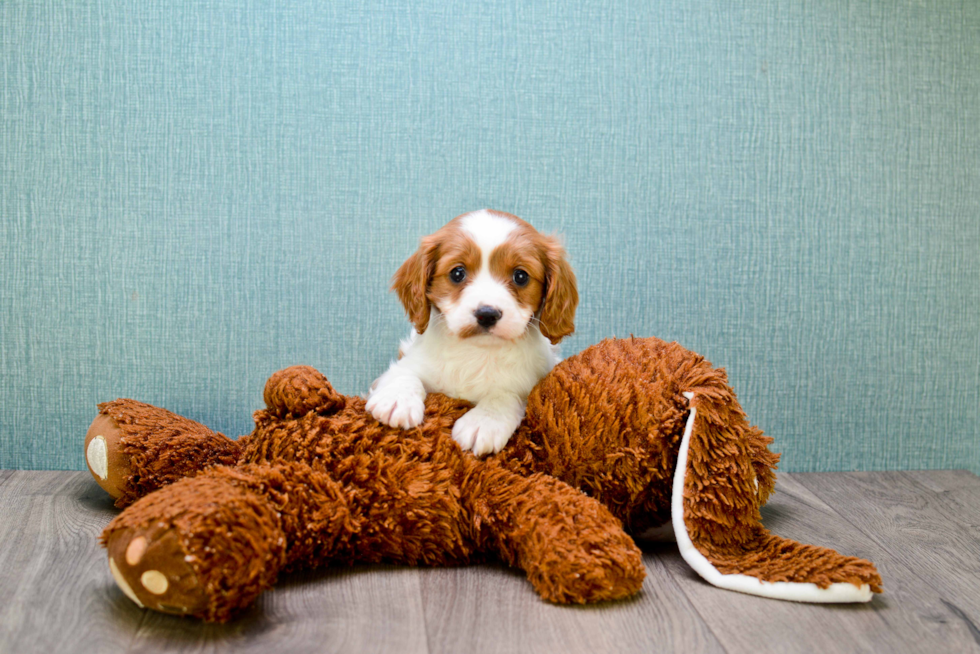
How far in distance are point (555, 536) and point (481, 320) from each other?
41cm

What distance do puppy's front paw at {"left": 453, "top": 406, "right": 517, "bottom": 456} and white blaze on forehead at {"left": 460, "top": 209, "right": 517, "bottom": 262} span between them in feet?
0.96

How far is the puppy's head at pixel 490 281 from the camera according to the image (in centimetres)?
154

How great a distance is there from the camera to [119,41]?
2.06 metres

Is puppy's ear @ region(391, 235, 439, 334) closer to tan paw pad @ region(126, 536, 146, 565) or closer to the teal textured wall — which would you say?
the teal textured wall

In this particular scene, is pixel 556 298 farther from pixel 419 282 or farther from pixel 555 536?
pixel 555 536

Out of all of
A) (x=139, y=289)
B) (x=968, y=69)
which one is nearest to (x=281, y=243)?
(x=139, y=289)

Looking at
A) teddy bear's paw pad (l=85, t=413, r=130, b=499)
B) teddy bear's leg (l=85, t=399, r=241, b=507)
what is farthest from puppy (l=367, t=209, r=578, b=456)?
teddy bear's paw pad (l=85, t=413, r=130, b=499)

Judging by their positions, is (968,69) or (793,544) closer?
(793,544)

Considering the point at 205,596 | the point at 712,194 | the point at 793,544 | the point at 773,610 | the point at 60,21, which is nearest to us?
the point at 205,596

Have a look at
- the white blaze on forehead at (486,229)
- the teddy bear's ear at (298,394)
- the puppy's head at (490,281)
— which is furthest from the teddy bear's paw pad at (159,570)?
the white blaze on forehead at (486,229)

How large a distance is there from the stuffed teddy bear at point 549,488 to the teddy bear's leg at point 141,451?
0.28 m

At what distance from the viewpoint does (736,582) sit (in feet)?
4.64

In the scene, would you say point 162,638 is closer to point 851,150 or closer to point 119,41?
point 119,41

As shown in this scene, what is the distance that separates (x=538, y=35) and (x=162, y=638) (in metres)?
1.65
